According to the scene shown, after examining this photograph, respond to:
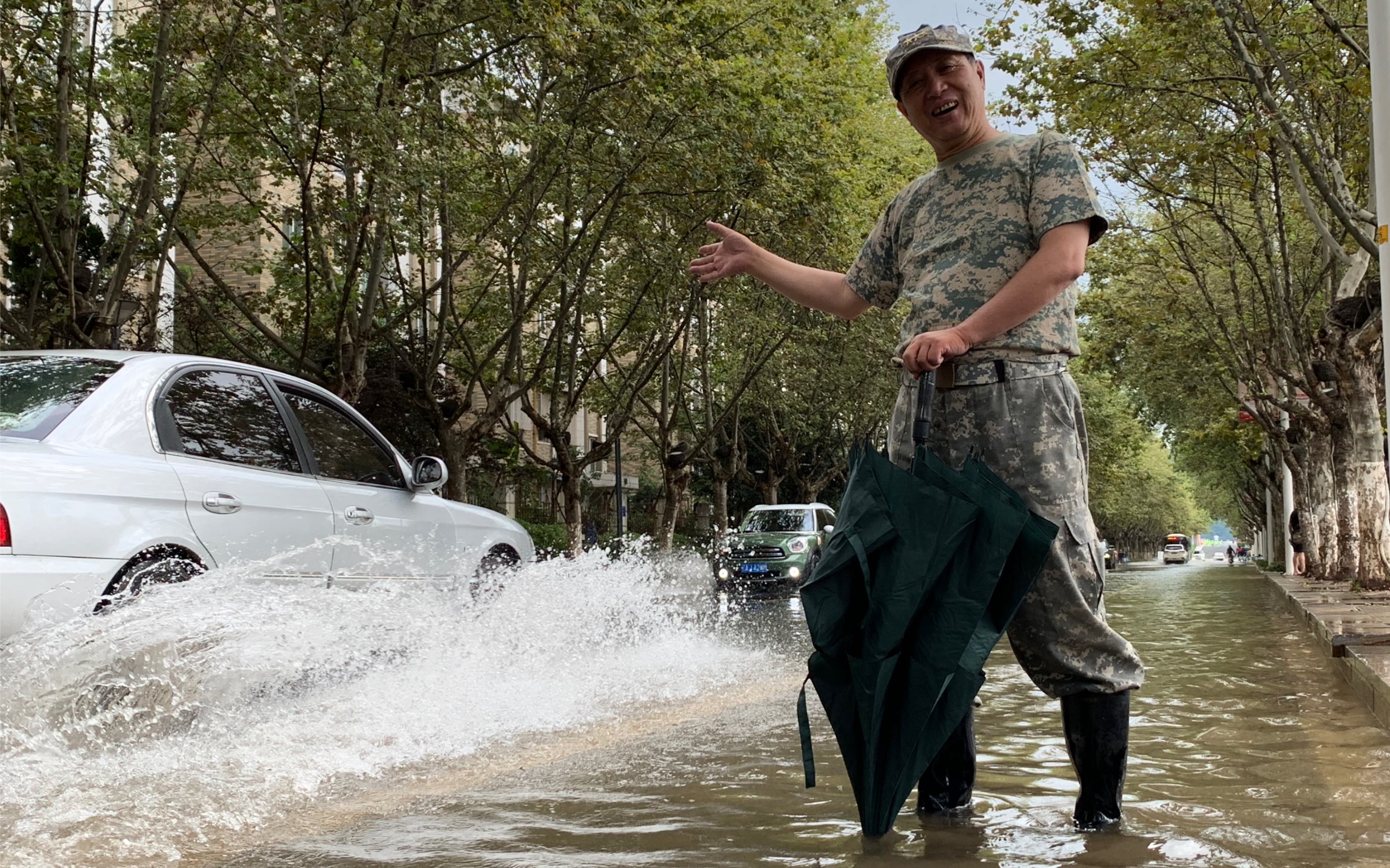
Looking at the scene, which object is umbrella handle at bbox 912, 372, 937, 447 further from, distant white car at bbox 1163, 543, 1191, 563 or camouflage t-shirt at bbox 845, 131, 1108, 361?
distant white car at bbox 1163, 543, 1191, 563

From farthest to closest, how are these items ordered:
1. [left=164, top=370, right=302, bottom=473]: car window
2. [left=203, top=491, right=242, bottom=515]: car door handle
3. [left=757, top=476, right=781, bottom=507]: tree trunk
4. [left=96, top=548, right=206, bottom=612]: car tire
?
[left=757, top=476, right=781, bottom=507]: tree trunk, [left=164, top=370, right=302, bottom=473]: car window, [left=203, top=491, right=242, bottom=515]: car door handle, [left=96, top=548, right=206, bottom=612]: car tire

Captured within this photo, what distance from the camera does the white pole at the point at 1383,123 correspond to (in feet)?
22.6

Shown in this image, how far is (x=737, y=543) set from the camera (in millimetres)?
24672

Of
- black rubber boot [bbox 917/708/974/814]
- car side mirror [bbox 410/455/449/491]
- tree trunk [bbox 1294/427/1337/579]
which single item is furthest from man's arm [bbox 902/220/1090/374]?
tree trunk [bbox 1294/427/1337/579]

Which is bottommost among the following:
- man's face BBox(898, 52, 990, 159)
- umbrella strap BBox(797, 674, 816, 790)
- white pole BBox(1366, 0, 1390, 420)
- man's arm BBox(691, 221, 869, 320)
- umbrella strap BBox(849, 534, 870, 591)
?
umbrella strap BBox(797, 674, 816, 790)

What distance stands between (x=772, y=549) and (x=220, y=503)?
60.5 feet

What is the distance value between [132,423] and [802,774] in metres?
2.95

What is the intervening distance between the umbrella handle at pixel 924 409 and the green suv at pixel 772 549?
1896 centimetres

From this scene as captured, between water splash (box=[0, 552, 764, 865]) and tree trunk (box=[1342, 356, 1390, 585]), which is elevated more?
tree trunk (box=[1342, 356, 1390, 585])

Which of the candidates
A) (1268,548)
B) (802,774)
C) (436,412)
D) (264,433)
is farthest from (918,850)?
(1268,548)

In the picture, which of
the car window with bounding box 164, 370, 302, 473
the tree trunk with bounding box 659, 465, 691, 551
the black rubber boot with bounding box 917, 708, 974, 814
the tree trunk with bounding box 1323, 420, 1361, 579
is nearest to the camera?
the black rubber boot with bounding box 917, 708, 974, 814

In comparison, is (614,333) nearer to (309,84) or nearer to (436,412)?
(436,412)

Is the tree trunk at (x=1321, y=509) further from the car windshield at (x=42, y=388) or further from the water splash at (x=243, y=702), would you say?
the car windshield at (x=42, y=388)

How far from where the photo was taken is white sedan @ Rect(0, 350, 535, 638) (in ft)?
15.8
